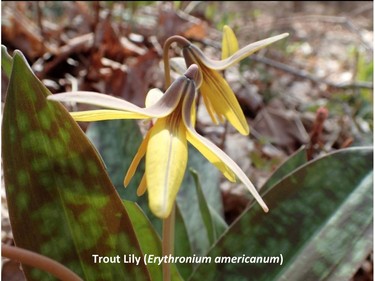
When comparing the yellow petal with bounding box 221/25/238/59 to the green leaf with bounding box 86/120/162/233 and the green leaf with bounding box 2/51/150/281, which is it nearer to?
the green leaf with bounding box 86/120/162/233

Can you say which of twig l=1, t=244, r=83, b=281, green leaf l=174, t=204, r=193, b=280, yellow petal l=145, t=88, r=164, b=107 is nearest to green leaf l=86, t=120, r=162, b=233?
green leaf l=174, t=204, r=193, b=280

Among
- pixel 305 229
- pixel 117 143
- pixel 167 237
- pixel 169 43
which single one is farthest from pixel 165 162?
pixel 117 143

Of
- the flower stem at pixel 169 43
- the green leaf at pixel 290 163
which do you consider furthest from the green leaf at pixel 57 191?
the green leaf at pixel 290 163

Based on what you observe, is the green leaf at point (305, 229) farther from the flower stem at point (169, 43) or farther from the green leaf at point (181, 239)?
the flower stem at point (169, 43)

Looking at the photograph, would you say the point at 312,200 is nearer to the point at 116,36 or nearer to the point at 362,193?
the point at 362,193

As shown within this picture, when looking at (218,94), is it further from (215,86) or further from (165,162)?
(165,162)
